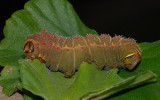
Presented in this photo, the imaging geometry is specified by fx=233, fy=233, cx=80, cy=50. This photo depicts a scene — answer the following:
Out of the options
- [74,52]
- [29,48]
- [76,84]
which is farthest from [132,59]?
[29,48]

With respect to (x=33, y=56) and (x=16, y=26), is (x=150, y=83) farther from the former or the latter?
(x=16, y=26)

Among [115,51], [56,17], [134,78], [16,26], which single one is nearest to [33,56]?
[16,26]

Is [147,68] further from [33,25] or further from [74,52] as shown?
[33,25]

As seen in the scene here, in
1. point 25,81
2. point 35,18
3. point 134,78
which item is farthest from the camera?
point 35,18

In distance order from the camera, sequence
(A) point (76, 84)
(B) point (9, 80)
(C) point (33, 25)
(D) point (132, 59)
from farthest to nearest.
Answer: (C) point (33, 25), (D) point (132, 59), (B) point (9, 80), (A) point (76, 84)

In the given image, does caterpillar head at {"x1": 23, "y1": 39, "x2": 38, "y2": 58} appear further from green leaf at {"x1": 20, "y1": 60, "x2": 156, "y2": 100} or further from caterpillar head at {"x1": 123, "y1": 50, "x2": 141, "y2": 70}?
caterpillar head at {"x1": 123, "y1": 50, "x2": 141, "y2": 70}
